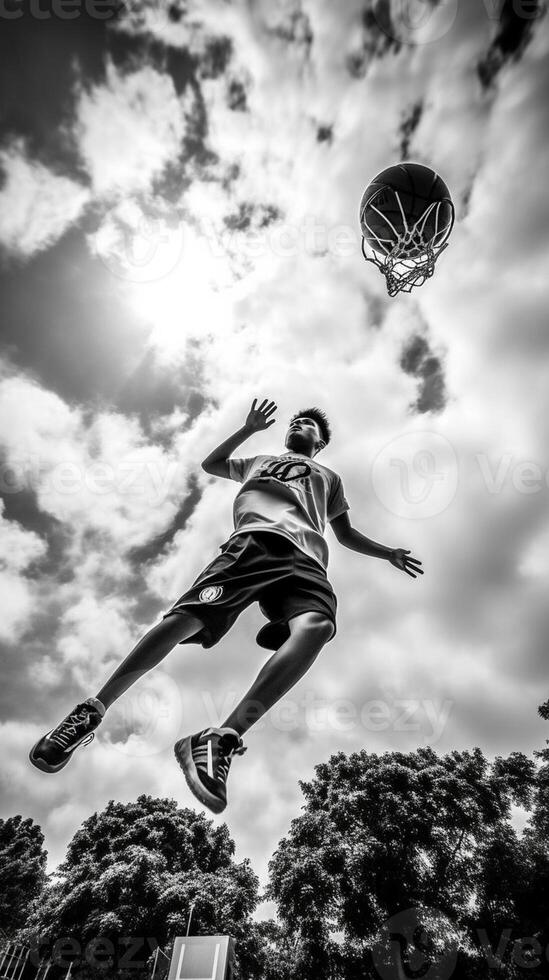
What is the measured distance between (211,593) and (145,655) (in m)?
0.47

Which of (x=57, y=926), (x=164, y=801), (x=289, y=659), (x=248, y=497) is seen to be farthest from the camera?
(x=164, y=801)

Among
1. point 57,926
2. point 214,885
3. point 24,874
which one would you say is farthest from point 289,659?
point 24,874

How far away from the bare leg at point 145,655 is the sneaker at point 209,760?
462 mm

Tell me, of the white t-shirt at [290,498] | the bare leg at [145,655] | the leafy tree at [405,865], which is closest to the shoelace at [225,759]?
the bare leg at [145,655]

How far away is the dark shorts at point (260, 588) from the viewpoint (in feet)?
8.48

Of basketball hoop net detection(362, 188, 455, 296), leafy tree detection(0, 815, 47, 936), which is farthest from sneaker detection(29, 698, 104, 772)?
leafy tree detection(0, 815, 47, 936)

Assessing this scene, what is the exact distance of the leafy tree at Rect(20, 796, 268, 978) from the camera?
18963 mm

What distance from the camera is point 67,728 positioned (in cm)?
235

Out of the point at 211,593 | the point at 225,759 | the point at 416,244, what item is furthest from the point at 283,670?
the point at 416,244

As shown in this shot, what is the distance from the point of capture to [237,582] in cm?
265

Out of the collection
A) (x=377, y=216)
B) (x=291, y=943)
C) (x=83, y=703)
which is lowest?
(x=291, y=943)

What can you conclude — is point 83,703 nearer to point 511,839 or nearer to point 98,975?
point 511,839

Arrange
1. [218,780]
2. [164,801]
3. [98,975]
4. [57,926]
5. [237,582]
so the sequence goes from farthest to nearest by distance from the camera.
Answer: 1. [164,801]
2. [57,926]
3. [98,975]
4. [237,582]
5. [218,780]

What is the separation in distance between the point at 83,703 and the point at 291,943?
22224 millimetres
